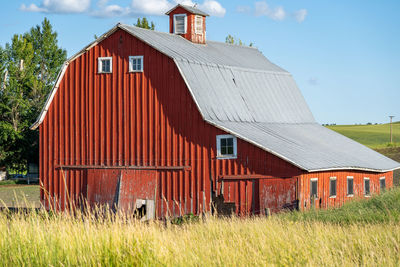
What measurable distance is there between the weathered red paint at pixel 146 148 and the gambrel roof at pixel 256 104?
44cm

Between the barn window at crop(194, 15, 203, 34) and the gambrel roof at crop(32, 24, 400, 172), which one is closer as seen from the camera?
the gambrel roof at crop(32, 24, 400, 172)

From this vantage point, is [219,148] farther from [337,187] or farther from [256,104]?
[256,104]

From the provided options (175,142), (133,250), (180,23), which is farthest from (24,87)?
(133,250)

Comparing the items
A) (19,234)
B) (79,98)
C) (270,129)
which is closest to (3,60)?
(79,98)

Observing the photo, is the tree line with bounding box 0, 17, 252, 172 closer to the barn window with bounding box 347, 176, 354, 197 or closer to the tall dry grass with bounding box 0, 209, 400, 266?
the barn window with bounding box 347, 176, 354, 197

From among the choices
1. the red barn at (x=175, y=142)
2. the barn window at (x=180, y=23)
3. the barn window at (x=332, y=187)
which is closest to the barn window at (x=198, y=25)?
the barn window at (x=180, y=23)

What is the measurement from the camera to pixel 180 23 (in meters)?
33.4

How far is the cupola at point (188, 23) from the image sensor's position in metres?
33.1

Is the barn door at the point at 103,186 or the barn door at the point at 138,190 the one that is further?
the barn door at the point at 103,186

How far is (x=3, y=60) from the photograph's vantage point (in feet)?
201

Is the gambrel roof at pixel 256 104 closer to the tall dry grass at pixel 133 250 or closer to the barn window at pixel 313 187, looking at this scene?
the barn window at pixel 313 187

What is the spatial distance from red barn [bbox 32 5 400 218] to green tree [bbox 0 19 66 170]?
26.2m

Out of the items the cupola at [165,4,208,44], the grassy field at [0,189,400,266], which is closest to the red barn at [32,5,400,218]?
the cupola at [165,4,208,44]

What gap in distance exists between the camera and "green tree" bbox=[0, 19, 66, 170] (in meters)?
54.5
